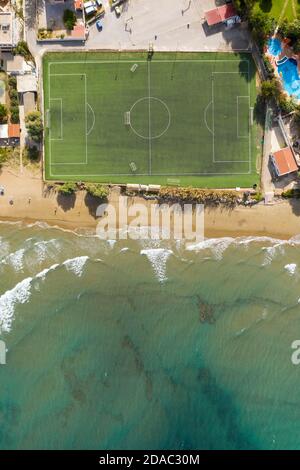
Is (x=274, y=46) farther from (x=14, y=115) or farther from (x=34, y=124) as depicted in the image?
(x=14, y=115)

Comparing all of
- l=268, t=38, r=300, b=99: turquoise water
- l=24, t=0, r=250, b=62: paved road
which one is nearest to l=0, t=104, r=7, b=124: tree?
l=24, t=0, r=250, b=62: paved road

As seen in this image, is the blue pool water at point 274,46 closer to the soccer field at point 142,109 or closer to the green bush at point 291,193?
the soccer field at point 142,109

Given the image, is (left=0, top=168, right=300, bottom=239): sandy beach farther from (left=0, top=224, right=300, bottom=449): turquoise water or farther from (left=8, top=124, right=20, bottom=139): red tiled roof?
(left=0, top=224, right=300, bottom=449): turquoise water

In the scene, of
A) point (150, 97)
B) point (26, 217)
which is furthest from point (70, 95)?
point (26, 217)

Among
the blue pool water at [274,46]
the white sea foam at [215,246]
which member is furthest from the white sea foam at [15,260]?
the blue pool water at [274,46]

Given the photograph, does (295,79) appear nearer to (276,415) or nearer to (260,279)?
(260,279)
